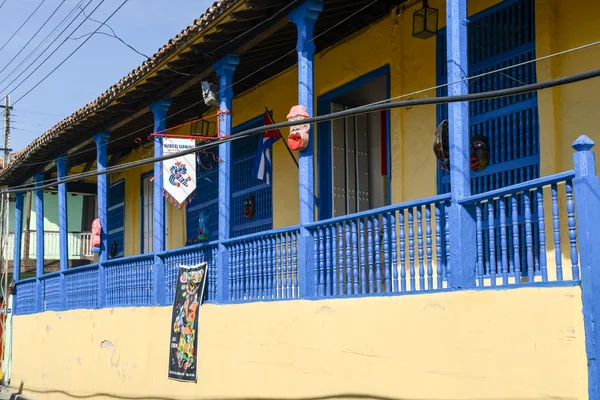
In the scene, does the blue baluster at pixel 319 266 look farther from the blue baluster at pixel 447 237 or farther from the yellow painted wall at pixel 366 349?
the blue baluster at pixel 447 237

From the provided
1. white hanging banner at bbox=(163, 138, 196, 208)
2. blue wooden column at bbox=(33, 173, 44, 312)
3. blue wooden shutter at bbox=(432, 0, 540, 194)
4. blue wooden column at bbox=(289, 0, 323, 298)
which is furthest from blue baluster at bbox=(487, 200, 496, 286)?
blue wooden column at bbox=(33, 173, 44, 312)

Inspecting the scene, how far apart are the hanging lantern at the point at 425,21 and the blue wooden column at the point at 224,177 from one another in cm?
222

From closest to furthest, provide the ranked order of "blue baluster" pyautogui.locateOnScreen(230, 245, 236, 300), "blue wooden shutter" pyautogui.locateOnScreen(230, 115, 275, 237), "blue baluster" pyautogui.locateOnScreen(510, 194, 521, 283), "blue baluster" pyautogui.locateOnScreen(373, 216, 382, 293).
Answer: "blue baluster" pyautogui.locateOnScreen(510, 194, 521, 283) < "blue baluster" pyautogui.locateOnScreen(373, 216, 382, 293) < "blue baluster" pyautogui.locateOnScreen(230, 245, 236, 300) < "blue wooden shutter" pyautogui.locateOnScreen(230, 115, 275, 237)

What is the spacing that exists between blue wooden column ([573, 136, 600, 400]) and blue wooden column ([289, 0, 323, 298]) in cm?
341

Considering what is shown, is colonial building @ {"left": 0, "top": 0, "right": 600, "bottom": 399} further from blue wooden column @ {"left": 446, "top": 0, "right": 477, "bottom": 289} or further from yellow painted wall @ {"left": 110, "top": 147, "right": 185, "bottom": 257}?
yellow painted wall @ {"left": 110, "top": 147, "right": 185, "bottom": 257}

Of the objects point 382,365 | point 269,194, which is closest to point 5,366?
point 269,194

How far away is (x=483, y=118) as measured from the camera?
27.2ft

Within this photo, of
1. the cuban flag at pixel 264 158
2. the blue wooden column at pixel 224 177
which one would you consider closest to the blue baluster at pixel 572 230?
the blue wooden column at pixel 224 177

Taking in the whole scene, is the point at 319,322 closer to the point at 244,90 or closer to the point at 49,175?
the point at 244,90

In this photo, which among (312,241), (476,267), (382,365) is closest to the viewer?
(476,267)

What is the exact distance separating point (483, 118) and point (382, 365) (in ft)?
9.12

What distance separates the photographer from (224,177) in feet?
32.6

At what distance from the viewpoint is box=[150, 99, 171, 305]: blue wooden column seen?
1120cm

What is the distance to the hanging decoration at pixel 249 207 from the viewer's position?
1253cm
